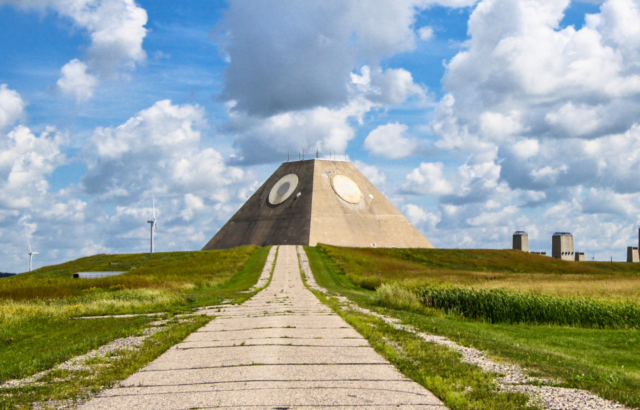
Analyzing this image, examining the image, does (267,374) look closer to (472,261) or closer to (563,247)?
(472,261)

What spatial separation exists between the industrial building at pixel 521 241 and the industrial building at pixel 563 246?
17.4 feet

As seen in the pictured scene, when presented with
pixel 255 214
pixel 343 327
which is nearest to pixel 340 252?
pixel 255 214

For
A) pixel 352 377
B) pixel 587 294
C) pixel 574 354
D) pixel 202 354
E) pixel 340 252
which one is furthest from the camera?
pixel 340 252

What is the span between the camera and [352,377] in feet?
31.7

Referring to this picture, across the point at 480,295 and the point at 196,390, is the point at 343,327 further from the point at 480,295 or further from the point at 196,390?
the point at 480,295

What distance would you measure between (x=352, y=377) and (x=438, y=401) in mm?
1907

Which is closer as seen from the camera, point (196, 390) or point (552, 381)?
point (196, 390)

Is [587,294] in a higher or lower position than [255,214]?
lower

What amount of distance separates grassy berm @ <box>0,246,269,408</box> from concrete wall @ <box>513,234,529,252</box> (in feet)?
173

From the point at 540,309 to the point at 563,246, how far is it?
7058 centimetres

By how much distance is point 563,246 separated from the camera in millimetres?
86938

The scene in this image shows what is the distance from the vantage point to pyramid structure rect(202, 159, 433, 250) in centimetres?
7881

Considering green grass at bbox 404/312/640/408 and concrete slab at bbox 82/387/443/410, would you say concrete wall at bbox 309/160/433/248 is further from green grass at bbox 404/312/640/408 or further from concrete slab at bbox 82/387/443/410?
concrete slab at bbox 82/387/443/410

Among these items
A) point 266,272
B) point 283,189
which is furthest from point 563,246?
point 266,272
